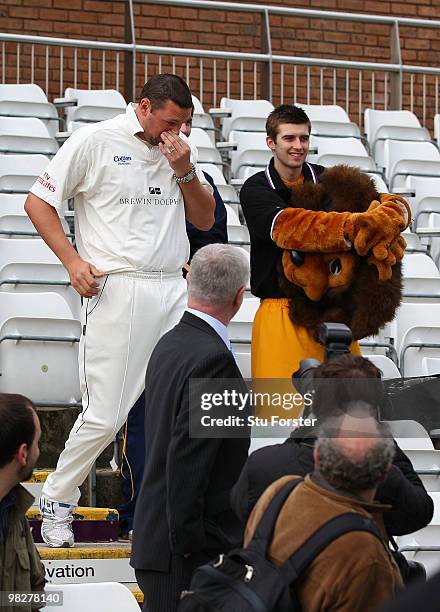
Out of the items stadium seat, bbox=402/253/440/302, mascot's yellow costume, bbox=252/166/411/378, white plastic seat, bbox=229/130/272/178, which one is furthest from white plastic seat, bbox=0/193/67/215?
mascot's yellow costume, bbox=252/166/411/378

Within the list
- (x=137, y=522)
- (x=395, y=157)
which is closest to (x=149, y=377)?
(x=137, y=522)

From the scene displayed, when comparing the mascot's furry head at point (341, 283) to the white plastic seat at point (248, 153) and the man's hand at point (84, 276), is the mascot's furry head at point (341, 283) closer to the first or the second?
the man's hand at point (84, 276)

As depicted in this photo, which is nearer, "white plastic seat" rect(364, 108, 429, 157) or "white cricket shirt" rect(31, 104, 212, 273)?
"white cricket shirt" rect(31, 104, 212, 273)

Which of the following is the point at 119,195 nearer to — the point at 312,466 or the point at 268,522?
the point at 312,466

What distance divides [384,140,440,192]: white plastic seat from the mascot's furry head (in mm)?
4101

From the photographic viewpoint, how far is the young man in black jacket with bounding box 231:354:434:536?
305 centimetres

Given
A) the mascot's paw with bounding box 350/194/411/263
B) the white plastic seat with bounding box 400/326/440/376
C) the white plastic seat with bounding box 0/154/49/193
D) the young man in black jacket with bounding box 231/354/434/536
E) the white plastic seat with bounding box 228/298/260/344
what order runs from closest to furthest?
the young man in black jacket with bounding box 231/354/434/536 → the mascot's paw with bounding box 350/194/411/263 → the white plastic seat with bounding box 228/298/260/344 → the white plastic seat with bounding box 400/326/440/376 → the white plastic seat with bounding box 0/154/49/193

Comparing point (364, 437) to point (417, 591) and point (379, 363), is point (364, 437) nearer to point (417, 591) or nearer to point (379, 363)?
point (417, 591)

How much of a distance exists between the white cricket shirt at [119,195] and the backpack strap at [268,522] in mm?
2130

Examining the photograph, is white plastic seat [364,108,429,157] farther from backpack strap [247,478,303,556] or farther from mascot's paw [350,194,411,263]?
backpack strap [247,478,303,556]

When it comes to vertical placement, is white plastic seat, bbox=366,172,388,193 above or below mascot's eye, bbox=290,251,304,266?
above

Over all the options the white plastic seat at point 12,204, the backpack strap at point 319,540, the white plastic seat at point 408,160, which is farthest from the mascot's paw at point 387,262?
the white plastic seat at point 408,160

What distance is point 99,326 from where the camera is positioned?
16.0ft

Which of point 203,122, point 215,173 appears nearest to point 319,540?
point 215,173
